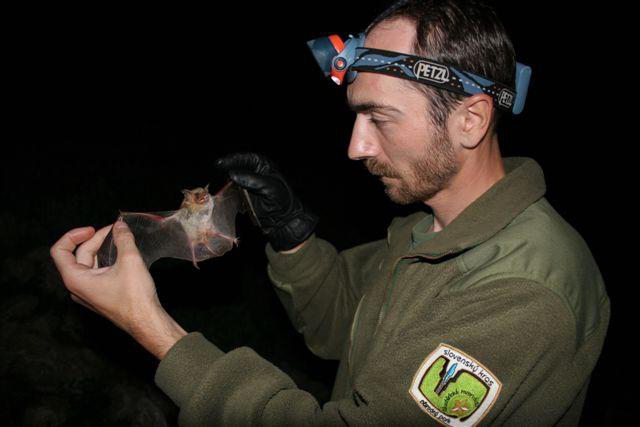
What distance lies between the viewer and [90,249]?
8.16 ft

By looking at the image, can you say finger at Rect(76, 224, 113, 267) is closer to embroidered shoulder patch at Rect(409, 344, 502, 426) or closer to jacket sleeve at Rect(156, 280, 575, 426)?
jacket sleeve at Rect(156, 280, 575, 426)

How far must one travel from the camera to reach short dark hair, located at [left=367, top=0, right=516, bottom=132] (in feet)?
6.49

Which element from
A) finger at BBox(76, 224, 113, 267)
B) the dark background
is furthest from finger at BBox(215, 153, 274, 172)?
the dark background

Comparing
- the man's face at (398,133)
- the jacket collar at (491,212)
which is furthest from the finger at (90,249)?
the jacket collar at (491,212)

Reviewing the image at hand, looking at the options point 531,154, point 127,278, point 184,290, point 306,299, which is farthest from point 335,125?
point 127,278

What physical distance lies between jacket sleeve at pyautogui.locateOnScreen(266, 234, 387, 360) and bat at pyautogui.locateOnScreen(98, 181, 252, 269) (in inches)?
16.1

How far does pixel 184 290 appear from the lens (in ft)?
19.2

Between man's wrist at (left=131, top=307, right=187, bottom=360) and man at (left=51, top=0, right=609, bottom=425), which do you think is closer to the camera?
man at (left=51, top=0, right=609, bottom=425)

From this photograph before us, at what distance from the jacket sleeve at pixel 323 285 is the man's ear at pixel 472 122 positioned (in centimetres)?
101

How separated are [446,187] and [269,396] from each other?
45.8 inches

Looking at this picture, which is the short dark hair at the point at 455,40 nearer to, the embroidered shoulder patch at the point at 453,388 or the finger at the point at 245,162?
the embroidered shoulder patch at the point at 453,388

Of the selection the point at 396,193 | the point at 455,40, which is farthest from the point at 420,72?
the point at 396,193

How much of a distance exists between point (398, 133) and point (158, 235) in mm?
1753

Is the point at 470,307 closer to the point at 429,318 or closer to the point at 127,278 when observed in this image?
the point at 429,318
